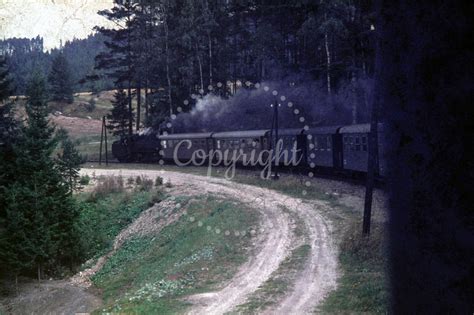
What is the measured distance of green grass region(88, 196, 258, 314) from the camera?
13398 millimetres

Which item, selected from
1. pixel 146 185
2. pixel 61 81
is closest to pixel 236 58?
pixel 146 185

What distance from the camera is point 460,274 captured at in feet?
2.82

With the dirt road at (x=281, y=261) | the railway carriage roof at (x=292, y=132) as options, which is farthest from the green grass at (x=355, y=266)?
the railway carriage roof at (x=292, y=132)

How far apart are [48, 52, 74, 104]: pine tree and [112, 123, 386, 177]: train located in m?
59.2

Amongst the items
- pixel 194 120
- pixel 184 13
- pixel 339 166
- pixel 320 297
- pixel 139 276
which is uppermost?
pixel 184 13

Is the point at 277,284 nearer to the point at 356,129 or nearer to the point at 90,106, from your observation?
the point at 356,129

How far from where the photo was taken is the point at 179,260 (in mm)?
17297

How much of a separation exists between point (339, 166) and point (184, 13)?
2739 centimetres

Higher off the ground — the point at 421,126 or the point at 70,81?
the point at 70,81

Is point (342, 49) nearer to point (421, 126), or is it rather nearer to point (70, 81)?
point (421, 126)

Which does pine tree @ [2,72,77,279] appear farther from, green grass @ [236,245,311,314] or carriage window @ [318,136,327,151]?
carriage window @ [318,136,327,151]


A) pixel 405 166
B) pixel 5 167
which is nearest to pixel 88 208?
pixel 5 167

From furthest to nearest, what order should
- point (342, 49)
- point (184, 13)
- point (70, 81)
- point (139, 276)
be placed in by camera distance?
point (70, 81) < point (184, 13) < point (342, 49) < point (139, 276)

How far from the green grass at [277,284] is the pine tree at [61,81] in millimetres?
96029
